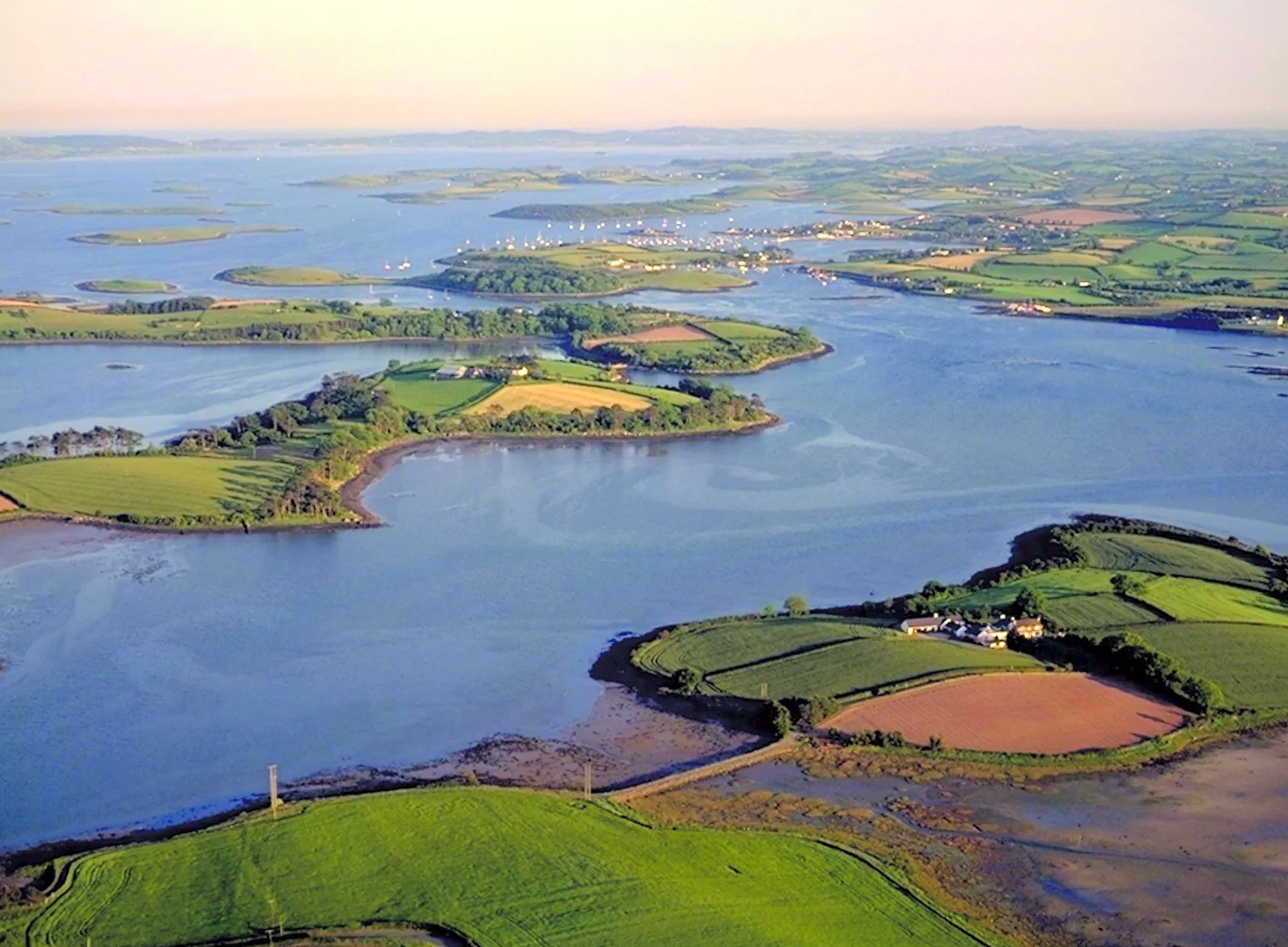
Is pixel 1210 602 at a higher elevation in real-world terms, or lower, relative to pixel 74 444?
lower

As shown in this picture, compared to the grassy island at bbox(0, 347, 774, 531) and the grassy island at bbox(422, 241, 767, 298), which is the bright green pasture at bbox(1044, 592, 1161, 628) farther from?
the grassy island at bbox(422, 241, 767, 298)

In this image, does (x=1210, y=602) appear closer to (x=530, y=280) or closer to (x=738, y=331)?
(x=738, y=331)

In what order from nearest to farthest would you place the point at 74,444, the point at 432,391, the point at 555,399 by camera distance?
the point at 74,444 < the point at 555,399 < the point at 432,391

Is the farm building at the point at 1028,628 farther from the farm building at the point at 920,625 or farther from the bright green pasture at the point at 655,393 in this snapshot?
the bright green pasture at the point at 655,393

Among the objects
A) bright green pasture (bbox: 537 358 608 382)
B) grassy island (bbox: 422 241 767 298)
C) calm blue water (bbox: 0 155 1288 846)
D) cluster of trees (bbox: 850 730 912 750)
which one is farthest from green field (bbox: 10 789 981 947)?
grassy island (bbox: 422 241 767 298)

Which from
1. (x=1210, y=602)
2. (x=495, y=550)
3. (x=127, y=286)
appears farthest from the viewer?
(x=127, y=286)

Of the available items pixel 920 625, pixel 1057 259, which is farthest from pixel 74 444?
pixel 1057 259

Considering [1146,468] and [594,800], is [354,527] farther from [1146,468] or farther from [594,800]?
[1146,468]

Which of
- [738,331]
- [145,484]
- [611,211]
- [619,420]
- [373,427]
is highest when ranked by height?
[611,211]
